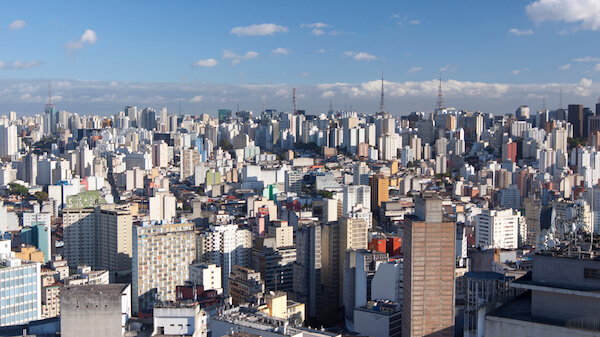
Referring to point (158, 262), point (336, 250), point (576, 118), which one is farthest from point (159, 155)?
point (576, 118)

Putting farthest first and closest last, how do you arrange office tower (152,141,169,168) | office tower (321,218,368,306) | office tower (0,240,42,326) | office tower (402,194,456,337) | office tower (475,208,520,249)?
office tower (152,141,169,168) → office tower (475,208,520,249) → office tower (321,218,368,306) → office tower (402,194,456,337) → office tower (0,240,42,326)

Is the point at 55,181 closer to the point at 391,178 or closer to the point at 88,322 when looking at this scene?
the point at 391,178

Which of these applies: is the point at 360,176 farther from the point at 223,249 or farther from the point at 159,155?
the point at 223,249

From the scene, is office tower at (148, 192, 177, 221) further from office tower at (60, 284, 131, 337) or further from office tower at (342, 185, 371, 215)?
office tower at (60, 284, 131, 337)

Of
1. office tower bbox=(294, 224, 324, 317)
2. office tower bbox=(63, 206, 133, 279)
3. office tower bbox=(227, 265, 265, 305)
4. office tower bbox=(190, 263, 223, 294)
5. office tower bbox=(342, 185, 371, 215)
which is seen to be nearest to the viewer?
office tower bbox=(227, 265, 265, 305)

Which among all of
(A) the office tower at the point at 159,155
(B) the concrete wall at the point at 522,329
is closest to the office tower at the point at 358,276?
(B) the concrete wall at the point at 522,329

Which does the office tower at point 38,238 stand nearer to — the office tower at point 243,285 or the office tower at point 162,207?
the office tower at point 162,207

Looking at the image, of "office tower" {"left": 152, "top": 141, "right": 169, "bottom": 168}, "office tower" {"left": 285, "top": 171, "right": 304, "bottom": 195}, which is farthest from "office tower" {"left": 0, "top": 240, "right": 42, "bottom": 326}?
"office tower" {"left": 152, "top": 141, "right": 169, "bottom": 168}
